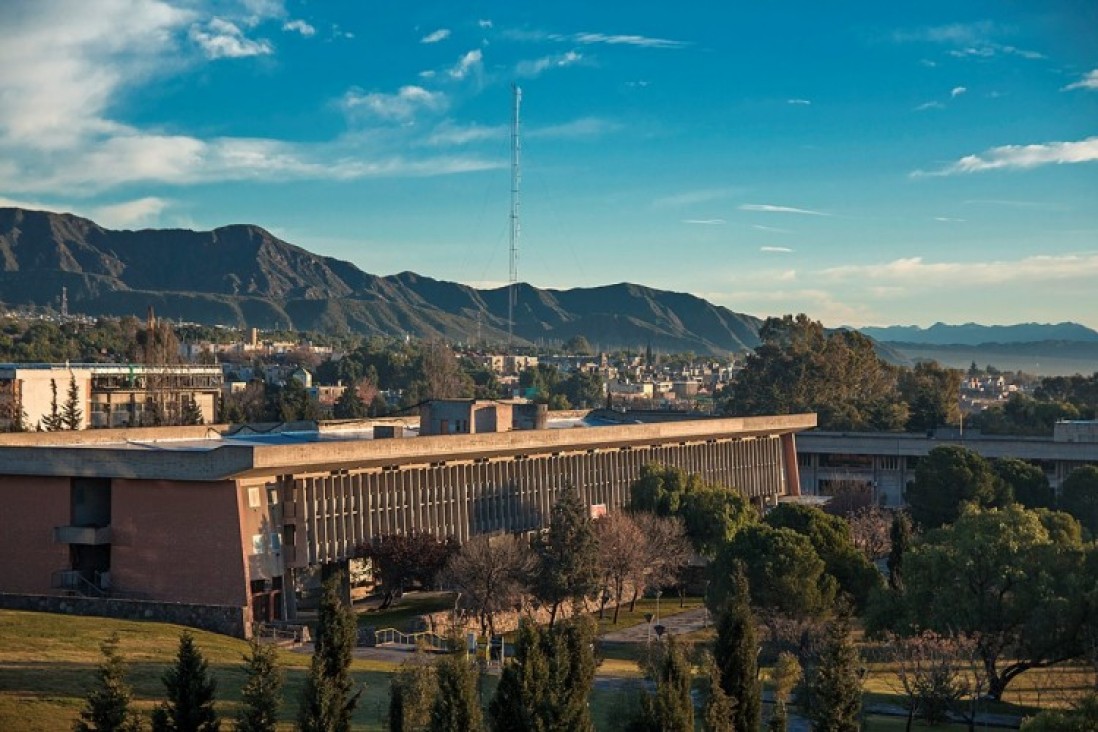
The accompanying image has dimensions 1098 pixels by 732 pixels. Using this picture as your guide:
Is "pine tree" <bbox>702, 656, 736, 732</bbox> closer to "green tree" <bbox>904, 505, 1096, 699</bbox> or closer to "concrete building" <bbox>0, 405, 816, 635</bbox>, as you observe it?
"green tree" <bbox>904, 505, 1096, 699</bbox>

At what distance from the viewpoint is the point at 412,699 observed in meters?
28.4

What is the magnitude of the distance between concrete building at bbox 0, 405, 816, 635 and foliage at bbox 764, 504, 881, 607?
12343 mm

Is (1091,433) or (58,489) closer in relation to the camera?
(58,489)

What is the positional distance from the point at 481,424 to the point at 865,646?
20.3 meters

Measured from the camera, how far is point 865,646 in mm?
48969

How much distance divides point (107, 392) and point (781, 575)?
230 feet

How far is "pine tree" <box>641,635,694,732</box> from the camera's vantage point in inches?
1085

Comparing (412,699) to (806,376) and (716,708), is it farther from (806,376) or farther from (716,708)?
(806,376)

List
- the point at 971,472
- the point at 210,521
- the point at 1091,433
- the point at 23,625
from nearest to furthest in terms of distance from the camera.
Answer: the point at 23,625 < the point at 210,521 < the point at 971,472 < the point at 1091,433

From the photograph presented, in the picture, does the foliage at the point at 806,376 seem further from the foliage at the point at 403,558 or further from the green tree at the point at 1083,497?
the foliage at the point at 403,558

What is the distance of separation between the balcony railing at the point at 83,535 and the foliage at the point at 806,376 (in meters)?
66.1

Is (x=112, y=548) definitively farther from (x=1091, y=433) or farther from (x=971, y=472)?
(x=1091, y=433)

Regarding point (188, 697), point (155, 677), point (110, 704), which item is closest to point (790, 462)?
point (155, 677)

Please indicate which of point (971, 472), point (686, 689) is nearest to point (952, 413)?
point (971, 472)
